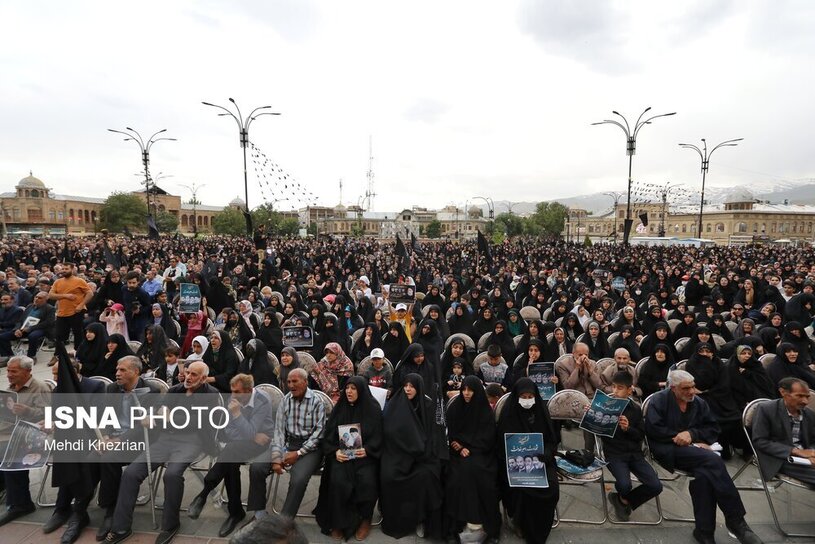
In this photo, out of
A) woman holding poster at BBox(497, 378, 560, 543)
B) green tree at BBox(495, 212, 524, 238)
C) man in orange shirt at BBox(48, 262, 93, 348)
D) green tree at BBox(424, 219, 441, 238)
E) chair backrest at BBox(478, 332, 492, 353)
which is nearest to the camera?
woman holding poster at BBox(497, 378, 560, 543)

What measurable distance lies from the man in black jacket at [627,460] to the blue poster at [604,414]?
12 cm

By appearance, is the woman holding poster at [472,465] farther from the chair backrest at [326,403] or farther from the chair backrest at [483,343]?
the chair backrest at [483,343]

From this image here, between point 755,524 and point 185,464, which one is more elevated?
point 185,464

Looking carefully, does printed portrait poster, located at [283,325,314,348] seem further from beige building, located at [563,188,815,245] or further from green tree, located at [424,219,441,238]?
green tree, located at [424,219,441,238]

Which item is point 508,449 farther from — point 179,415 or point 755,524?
point 179,415

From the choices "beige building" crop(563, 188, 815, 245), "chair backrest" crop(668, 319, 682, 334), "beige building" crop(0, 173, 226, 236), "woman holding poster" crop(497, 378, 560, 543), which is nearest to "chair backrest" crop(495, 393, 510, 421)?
"woman holding poster" crop(497, 378, 560, 543)

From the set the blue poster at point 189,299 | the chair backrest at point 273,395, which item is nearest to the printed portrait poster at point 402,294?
the blue poster at point 189,299

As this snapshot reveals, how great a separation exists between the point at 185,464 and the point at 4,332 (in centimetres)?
657

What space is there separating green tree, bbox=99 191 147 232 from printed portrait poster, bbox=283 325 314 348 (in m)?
68.8

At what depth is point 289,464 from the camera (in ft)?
12.8

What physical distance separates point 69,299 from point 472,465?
676cm

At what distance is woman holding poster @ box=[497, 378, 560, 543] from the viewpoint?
3.49 metres

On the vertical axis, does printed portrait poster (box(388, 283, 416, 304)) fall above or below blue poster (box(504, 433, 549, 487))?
above

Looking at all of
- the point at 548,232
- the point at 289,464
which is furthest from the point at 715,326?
the point at 548,232
